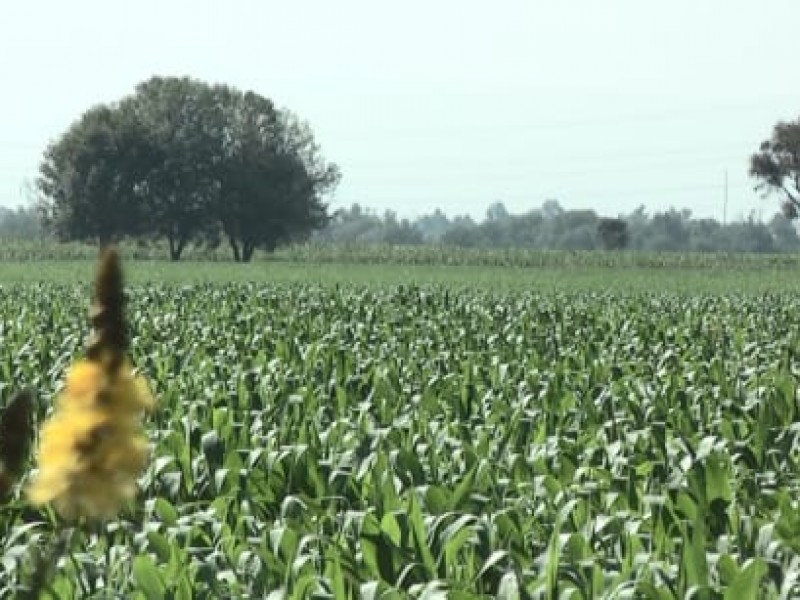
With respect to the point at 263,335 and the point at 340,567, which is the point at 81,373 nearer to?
the point at 340,567

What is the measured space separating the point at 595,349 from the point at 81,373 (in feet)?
50.3

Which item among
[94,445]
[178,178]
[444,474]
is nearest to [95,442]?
[94,445]

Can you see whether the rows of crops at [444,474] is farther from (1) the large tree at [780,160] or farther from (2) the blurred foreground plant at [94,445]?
(1) the large tree at [780,160]

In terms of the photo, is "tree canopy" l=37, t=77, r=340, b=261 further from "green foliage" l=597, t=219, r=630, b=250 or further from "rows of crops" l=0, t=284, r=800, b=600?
"rows of crops" l=0, t=284, r=800, b=600

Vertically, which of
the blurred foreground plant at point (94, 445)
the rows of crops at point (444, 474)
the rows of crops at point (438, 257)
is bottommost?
the rows of crops at point (444, 474)

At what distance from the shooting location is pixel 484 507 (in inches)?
255

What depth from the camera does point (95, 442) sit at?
899 mm

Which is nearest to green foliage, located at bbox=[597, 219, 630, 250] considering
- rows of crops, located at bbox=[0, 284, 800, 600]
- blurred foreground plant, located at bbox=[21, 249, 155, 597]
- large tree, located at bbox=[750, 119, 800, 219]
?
large tree, located at bbox=[750, 119, 800, 219]

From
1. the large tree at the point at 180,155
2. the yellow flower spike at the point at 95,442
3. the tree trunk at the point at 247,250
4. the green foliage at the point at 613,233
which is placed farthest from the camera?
the green foliage at the point at 613,233

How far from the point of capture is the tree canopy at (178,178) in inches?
3150

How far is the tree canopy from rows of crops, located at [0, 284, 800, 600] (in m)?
63.3

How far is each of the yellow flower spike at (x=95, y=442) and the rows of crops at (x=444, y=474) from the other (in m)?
1.38

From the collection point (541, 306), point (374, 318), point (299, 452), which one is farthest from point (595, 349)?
point (541, 306)

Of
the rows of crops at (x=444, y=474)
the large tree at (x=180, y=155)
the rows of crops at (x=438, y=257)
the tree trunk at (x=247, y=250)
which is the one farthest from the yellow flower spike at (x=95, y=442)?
the tree trunk at (x=247, y=250)
